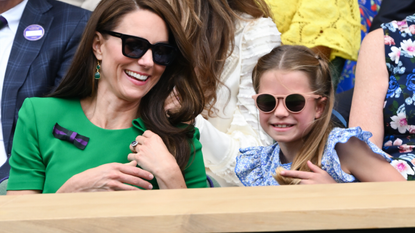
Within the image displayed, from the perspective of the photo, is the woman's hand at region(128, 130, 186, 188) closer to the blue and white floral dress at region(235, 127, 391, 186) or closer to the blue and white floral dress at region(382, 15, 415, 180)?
the blue and white floral dress at region(235, 127, 391, 186)

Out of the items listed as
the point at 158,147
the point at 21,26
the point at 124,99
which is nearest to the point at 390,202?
the point at 158,147

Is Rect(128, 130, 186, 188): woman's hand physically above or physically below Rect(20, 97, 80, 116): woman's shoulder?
below

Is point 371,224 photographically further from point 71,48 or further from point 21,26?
point 21,26

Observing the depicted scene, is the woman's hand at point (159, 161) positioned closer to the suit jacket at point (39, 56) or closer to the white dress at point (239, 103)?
the white dress at point (239, 103)

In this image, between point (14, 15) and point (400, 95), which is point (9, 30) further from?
point (400, 95)

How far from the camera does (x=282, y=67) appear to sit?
Result: 4.98 ft

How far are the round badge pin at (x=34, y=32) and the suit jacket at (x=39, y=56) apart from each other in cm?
1

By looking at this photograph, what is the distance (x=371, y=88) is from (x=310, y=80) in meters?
0.44

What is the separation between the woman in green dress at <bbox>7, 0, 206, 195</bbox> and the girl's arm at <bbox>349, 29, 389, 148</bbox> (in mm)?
714

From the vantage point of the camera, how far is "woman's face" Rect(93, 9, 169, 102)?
1.38 meters

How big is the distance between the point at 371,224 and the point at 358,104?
1248 mm

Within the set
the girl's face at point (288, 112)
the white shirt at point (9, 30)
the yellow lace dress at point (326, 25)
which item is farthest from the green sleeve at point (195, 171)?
the yellow lace dress at point (326, 25)

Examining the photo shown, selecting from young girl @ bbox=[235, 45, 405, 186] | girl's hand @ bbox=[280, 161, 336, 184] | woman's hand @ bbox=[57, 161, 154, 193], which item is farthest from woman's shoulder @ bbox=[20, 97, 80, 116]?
girl's hand @ bbox=[280, 161, 336, 184]

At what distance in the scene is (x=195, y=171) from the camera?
1494 mm
